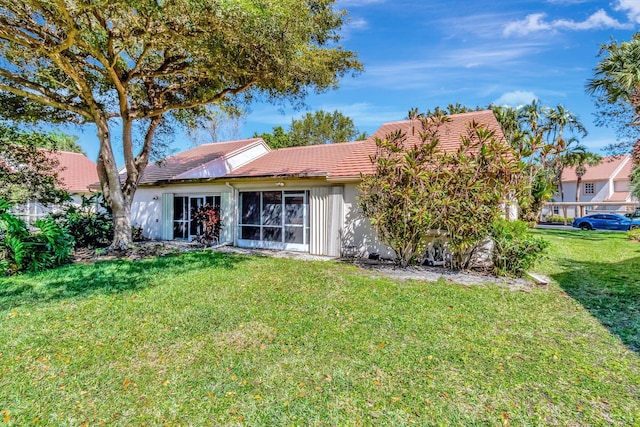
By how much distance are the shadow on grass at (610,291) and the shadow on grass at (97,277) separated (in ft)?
28.3

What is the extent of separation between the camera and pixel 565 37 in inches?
458

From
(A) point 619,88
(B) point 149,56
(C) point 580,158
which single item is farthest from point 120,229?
(C) point 580,158

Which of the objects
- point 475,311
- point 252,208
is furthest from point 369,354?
point 252,208

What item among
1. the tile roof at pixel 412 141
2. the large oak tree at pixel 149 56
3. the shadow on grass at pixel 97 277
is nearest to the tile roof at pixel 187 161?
the large oak tree at pixel 149 56

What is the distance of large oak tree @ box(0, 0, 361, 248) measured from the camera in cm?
742

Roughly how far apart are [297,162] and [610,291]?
1186 centimetres

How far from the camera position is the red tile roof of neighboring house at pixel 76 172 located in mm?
22469

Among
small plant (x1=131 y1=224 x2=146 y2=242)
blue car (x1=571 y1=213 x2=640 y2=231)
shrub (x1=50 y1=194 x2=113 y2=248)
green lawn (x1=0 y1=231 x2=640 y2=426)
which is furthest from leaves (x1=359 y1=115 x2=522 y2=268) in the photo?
blue car (x1=571 y1=213 x2=640 y2=231)

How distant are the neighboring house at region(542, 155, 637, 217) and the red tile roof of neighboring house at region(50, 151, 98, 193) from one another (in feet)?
145

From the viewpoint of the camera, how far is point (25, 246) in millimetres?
8922

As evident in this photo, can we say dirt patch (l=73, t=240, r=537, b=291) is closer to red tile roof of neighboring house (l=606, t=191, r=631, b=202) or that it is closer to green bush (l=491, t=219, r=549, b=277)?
green bush (l=491, t=219, r=549, b=277)

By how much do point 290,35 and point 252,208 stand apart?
7.55 metres

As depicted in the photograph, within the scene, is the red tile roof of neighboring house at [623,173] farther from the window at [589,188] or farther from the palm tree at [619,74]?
the palm tree at [619,74]

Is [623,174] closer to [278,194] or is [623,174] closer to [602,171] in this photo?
[602,171]
